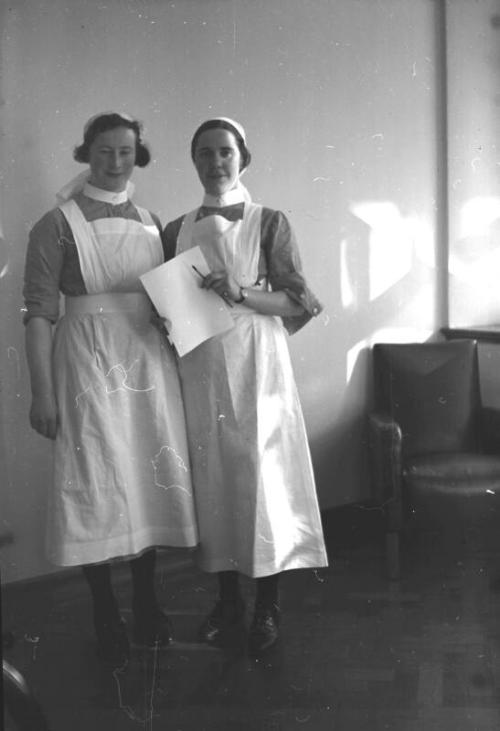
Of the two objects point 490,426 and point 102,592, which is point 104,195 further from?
point 490,426

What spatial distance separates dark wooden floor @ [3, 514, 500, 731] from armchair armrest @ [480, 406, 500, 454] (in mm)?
244

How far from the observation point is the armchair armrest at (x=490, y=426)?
161 centimetres

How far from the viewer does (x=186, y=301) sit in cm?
145

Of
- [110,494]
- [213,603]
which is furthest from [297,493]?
[110,494]

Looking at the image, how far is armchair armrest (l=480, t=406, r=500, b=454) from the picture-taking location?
161 cm

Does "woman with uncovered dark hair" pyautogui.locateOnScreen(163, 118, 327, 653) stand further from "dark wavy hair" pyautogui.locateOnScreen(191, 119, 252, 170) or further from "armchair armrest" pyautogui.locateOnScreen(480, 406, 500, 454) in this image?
"armchair armrest" pyautogui.locateOnScreen(480, 406, 500, 454)

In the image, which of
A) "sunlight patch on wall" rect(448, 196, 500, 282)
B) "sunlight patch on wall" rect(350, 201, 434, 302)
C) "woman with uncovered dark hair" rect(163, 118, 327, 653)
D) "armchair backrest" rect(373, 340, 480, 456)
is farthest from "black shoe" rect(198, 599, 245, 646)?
"sunlight patch on wall" rect(448, 196, 500, 282)

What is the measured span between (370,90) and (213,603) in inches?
40.7

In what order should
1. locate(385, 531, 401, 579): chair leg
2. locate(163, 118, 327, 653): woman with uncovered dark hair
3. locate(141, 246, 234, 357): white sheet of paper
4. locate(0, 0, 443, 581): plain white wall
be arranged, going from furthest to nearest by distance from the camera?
locate(385, 531, 401, 579): chair leg → locate(163, 118, 327, 653): woman with uncovered dark hair → locate(141, 246, 234, 357): white sheet of paper → locate(0, 0, 443, 581): plain white wall

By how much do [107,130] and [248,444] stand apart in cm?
66

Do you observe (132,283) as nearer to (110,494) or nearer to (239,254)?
(239,254)

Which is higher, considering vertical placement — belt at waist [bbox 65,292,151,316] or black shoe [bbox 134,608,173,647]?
belt at waist [bbox 65,292,151,316]

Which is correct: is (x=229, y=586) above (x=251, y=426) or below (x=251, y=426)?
below

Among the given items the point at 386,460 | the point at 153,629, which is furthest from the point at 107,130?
the point at 153,629
